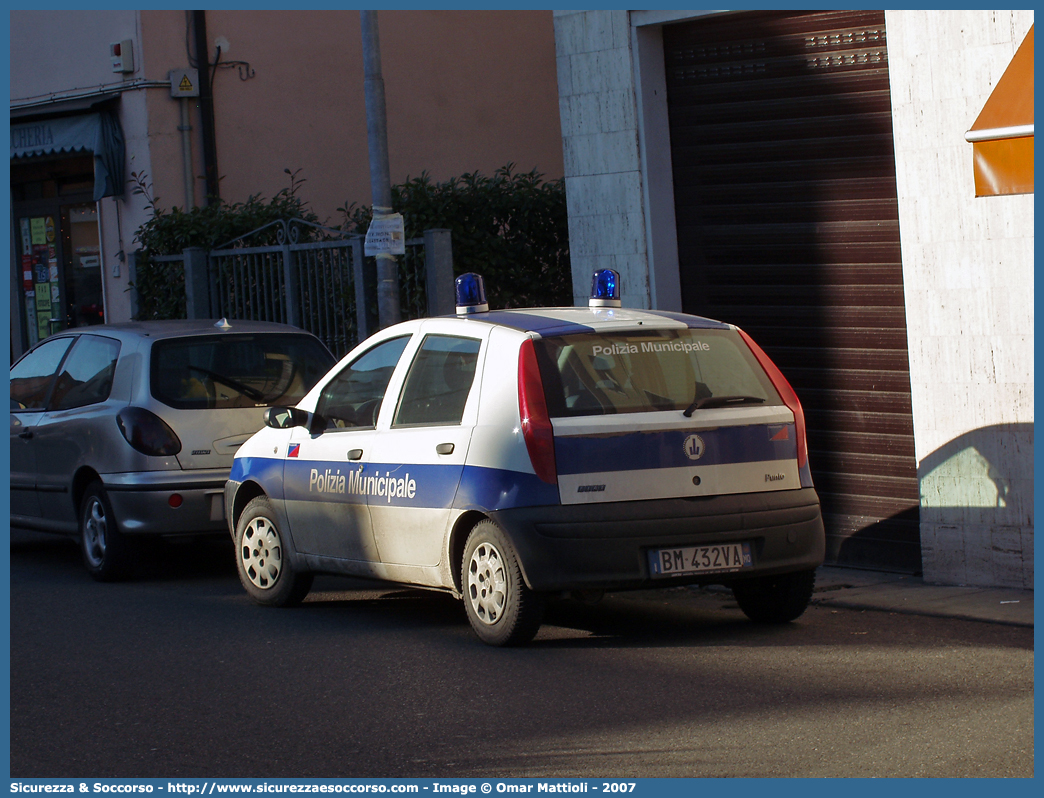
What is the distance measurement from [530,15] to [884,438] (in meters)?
12.9

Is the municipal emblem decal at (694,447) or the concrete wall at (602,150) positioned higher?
the concrete wall at (602,150)

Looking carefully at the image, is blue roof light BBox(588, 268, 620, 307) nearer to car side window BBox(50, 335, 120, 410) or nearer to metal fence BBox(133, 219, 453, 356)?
car side window BBox(50, 335, 120, 410)

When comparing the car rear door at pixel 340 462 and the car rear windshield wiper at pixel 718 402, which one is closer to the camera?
the car rear windshield wiper at pixel 718 402

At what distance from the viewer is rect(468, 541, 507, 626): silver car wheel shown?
6.65 metres

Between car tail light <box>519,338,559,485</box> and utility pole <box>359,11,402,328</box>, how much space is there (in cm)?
472

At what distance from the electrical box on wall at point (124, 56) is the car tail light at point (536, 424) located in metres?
12.5

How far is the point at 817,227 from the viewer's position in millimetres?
9625

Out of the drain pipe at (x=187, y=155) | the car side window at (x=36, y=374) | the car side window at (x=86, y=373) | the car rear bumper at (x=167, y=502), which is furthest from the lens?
the drain pipe at (x=187, y=155)

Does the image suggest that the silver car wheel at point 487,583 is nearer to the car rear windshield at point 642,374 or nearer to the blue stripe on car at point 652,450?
the blue stripe on car at point 652,450

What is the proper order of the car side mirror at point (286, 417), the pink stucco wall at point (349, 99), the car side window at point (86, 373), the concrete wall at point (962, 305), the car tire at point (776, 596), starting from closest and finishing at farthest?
the car tire at point (776, 596) < the car side mirror at point (286, 417) < the concrete wall at point (962, 305) < the car side window at point (86, 373) < the pink stucco wall at point (349, 99)

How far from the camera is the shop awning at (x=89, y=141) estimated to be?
57.9 feet

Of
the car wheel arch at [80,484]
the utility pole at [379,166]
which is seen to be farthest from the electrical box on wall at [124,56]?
the car wheel arch at [80,484]

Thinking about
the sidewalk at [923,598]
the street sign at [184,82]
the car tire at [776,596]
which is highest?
the street sign at [184,82]

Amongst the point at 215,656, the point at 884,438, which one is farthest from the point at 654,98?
→ the point at 215,656
